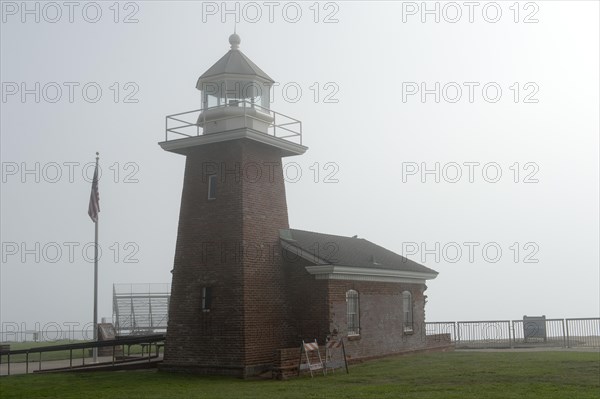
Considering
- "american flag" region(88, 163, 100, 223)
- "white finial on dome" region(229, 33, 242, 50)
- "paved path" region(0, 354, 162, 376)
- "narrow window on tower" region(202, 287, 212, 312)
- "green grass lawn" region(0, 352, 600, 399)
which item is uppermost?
"white finial on dome" region(229, 33, 242, 50)

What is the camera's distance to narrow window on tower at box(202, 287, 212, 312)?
2162cm

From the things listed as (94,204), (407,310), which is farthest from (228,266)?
(407,310)

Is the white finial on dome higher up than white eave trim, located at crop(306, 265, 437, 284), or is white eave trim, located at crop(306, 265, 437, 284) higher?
the white finial on dome

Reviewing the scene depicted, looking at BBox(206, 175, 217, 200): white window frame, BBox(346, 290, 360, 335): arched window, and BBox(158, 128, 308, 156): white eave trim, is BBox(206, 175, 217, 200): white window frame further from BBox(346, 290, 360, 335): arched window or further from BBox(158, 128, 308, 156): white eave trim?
BBox(346, 290, 360, 335): arched window

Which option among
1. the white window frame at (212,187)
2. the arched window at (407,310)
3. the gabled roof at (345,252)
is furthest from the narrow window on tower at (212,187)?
the arched window at (407,310)

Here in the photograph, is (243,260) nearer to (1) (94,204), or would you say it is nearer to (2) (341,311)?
(2) (341,311)

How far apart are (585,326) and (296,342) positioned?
1458cm

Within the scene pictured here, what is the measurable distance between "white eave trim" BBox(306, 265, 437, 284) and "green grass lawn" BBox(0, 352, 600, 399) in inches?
114

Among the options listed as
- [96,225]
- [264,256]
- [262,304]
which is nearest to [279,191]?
[264,256]

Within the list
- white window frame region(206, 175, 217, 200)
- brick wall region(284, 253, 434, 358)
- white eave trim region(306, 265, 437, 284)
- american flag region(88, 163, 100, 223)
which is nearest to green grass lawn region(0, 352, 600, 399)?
brick wall region(284, 253, 434, 358)

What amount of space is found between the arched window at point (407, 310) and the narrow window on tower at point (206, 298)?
28.0ft

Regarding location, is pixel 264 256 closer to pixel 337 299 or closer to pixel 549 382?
pixel 337 299

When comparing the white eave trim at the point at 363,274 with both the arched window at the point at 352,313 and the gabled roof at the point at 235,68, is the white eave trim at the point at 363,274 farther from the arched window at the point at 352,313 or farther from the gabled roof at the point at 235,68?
the gabled roof at the point at 235,68

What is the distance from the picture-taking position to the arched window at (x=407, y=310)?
2694 cm
